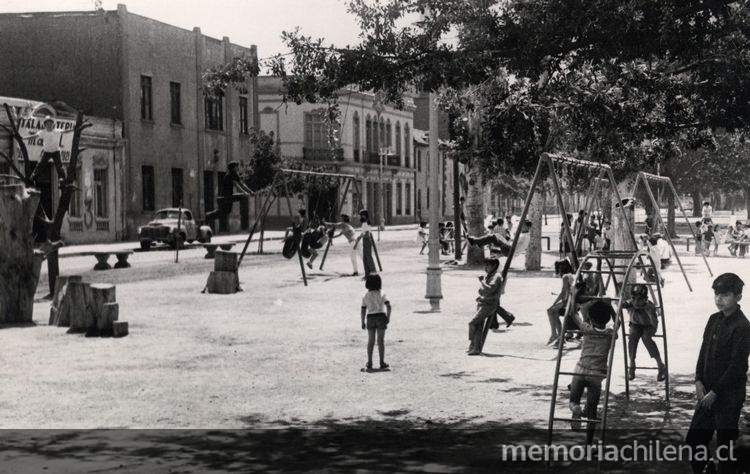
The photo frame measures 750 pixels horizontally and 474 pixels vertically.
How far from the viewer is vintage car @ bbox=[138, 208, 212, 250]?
40.3 metres

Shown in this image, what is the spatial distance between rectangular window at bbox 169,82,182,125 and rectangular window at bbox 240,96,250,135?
646 centimetres

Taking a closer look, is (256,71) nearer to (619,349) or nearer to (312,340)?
(312,340)

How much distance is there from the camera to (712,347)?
6.79 meters

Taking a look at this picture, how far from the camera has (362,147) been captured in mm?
75562

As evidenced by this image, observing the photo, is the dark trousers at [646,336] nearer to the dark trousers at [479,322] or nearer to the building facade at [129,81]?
the dark trousers at [479,322]

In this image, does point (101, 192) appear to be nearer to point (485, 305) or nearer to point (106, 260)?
point (106, 260)

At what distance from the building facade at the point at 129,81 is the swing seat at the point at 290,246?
18522 millimetres

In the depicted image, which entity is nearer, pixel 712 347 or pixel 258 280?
pixel 712 347

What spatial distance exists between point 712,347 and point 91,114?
42948mm

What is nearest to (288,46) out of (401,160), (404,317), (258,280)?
(404,317)

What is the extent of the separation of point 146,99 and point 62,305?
33.4m

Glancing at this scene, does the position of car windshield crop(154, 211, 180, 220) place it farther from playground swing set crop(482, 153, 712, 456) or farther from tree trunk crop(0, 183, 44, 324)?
tree trunk crop(0, 183, 44, 324)

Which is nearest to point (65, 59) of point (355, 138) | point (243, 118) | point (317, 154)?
point (243, 118)

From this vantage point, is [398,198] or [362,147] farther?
[398,198]
